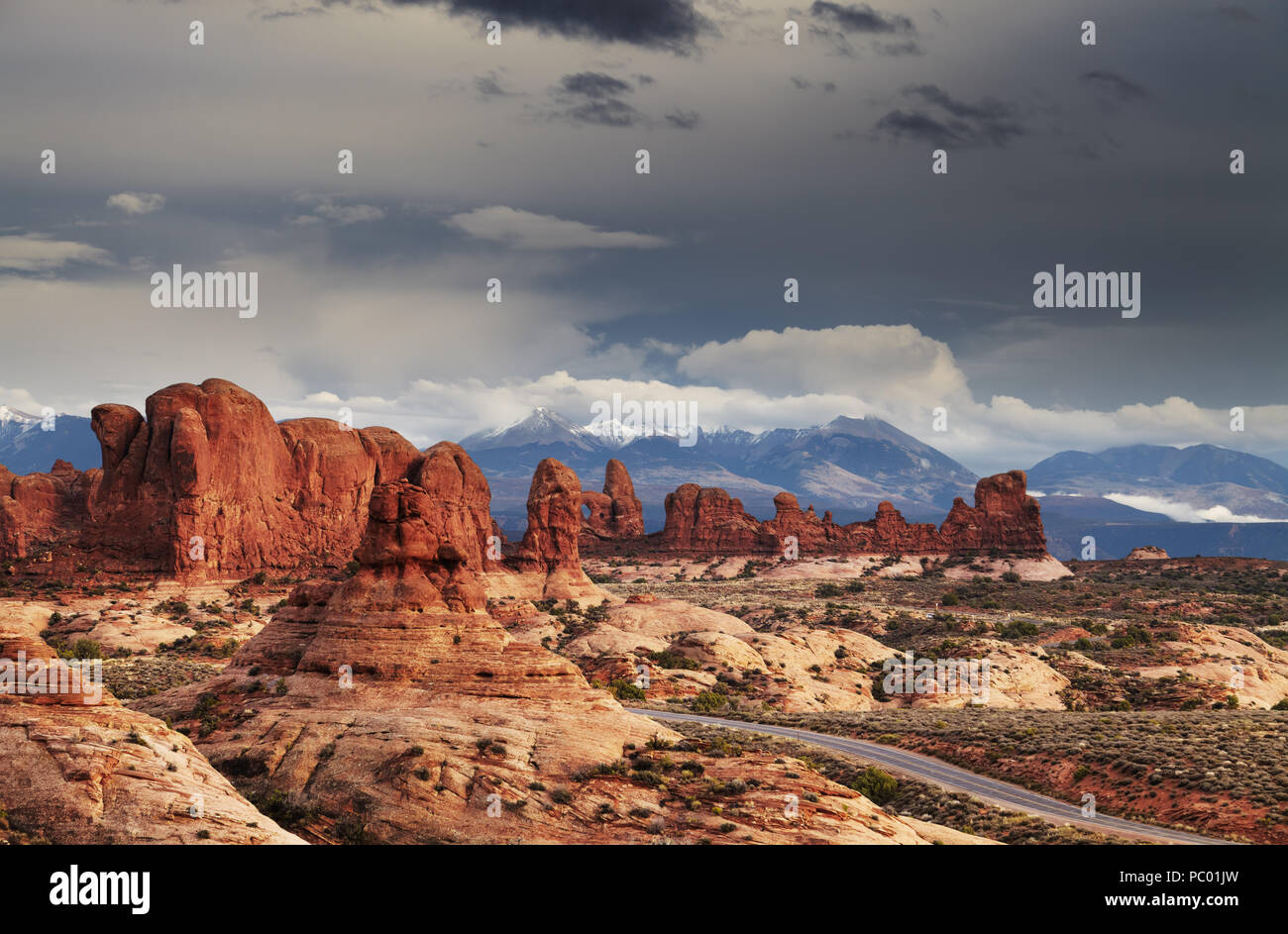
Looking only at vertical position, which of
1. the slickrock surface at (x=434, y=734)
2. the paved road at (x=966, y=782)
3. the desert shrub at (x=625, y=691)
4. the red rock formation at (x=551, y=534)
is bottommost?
the paved road at (x=966, y=782)

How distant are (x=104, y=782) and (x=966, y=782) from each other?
44.1m

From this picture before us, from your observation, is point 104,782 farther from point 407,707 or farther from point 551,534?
point 551,534

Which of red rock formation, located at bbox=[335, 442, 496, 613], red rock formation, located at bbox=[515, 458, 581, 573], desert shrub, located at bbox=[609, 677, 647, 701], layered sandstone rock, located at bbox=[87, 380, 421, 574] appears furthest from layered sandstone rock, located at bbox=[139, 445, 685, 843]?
red rock formation, located at bbox=[515, 458, 581, 573]

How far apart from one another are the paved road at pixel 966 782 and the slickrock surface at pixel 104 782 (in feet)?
118

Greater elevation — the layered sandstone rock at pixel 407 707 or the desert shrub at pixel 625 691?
the layered sandstone rock at pixel 407 707

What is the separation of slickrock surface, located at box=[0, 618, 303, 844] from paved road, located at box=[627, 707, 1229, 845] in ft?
118

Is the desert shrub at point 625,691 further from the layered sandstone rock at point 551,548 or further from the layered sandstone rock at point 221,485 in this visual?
the layered sandstone rock at point 551,548

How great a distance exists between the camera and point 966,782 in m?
58.6

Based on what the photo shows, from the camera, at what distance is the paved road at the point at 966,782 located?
157 ft

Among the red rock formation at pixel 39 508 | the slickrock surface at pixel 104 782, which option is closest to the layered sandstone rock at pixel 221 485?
the red rock formation at pixel 39 508

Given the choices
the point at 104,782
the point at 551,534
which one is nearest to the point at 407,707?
the point at 104,782

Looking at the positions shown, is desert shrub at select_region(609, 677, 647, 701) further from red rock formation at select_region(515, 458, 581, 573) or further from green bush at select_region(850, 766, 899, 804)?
red rock formation at select_region(515, 458, 581, 573)

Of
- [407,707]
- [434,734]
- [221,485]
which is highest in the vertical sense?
[221,485]
